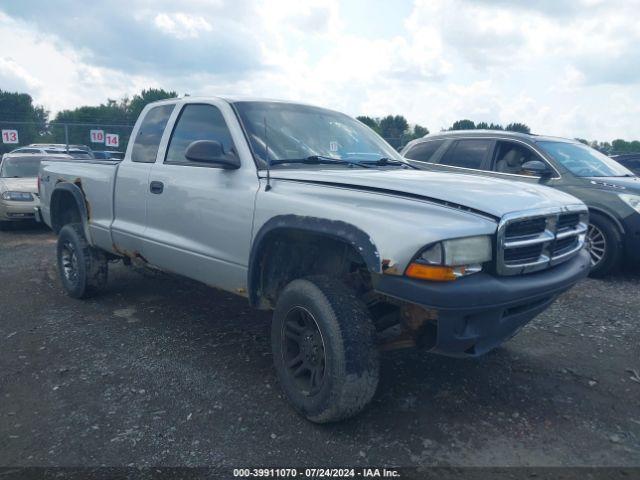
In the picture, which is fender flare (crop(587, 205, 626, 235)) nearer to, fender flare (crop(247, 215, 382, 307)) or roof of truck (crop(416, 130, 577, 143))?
roof of truck (crop(416, 130, 577, 143))

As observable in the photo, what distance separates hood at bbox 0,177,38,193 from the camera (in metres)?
9.91

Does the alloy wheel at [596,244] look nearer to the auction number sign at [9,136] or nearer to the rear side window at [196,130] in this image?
the rear side window at [196,130]

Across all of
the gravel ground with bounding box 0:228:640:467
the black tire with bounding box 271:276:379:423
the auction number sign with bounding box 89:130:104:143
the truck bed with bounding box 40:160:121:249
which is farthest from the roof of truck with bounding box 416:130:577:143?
the auction number sign with bounding box 89:130:104:143

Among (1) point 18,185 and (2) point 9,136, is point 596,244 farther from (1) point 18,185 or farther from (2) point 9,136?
(2) point 9,136

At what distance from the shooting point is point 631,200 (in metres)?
6.14

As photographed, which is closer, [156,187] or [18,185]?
[156,187]

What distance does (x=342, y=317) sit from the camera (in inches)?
109

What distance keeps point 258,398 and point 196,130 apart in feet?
7.00

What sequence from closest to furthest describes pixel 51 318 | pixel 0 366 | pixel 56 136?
1. pixel 0 366
2. pixel 51 318
3. pixel 56 136

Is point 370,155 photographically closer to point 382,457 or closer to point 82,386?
point 382,457

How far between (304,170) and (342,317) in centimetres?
114

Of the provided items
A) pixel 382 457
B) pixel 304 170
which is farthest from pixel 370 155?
pixel 382 457

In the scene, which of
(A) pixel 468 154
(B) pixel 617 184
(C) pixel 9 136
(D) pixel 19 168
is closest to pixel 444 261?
(B) pixel 617 184

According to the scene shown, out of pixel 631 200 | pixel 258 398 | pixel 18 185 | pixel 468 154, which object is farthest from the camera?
pixel 18 185
